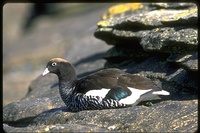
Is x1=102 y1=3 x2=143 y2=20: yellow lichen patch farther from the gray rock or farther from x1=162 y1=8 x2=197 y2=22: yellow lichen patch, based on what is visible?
the gray rock

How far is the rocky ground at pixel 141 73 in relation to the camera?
12635 mm

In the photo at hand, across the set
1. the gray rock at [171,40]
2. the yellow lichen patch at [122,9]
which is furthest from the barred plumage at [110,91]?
the yellow lichen patch at [122,9]

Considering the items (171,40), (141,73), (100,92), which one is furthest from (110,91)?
(141,73)

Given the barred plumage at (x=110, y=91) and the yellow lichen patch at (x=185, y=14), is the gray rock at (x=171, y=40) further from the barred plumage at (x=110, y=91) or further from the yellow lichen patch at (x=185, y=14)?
the barred plumage at (x=110, y=91)

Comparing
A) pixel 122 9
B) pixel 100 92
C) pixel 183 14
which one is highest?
pixel 183 14

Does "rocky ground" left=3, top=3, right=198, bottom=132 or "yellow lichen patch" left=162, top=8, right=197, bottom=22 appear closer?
"rocky ground" left=3, top=3, right=198, bottom=132

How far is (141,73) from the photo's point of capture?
629 inches

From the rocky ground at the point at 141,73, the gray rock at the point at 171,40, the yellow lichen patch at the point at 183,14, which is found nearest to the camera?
the rocky ground at the point at 141,73

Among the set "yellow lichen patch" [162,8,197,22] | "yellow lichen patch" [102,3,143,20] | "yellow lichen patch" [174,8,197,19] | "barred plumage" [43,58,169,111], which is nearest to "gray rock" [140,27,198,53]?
"yellow lichen patch" [162,8,197,22]

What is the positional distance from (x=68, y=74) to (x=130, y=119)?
2.41 meters

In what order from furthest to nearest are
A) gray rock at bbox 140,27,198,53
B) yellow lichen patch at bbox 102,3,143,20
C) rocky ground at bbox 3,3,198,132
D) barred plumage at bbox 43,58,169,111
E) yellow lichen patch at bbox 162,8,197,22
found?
yellow lichen patch at bbox 102,3,143,20 < yellow lichen patch at bbox 162,8,197,22 < gray rock at bbox 140,27,198,53 < barred plumage at bbox 43,58,169,111 < rocky ground at bbox 3,3,198,132

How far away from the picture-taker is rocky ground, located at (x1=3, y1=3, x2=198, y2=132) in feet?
41.5

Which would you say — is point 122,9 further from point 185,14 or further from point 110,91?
point 110,91

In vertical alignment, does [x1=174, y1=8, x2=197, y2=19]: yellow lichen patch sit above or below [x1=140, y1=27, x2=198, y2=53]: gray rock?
above
